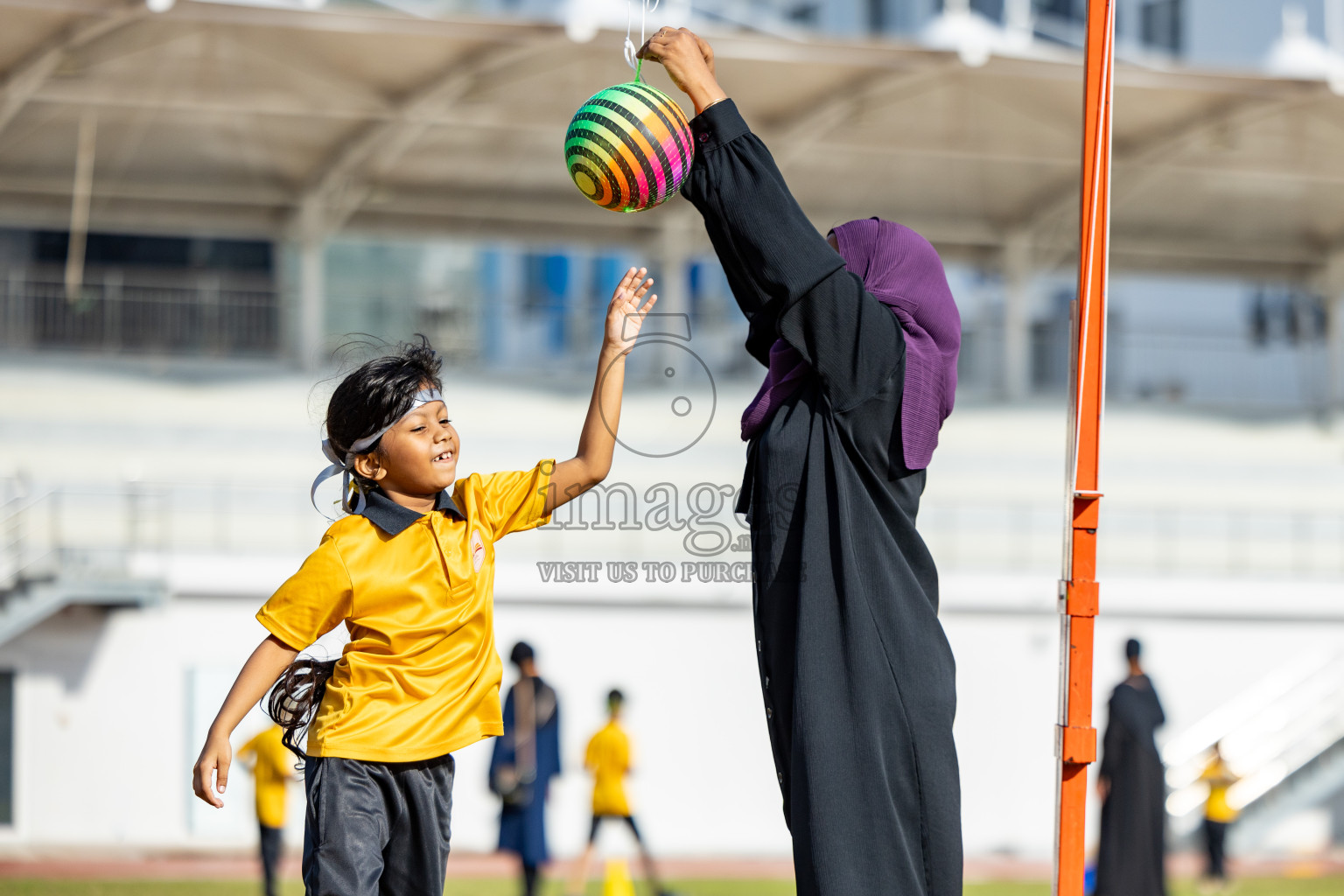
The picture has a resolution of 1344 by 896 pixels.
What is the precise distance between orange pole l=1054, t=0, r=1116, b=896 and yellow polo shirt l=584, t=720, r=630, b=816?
21.5 ft

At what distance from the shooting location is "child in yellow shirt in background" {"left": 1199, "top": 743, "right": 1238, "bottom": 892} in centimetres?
1027

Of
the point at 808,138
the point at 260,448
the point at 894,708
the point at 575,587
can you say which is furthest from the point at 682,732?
the point at 894,708

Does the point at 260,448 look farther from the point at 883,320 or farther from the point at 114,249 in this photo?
the point at 883,320

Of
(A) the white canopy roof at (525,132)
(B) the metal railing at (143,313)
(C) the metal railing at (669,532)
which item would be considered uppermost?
(A) the white canopy roof at (525,132)

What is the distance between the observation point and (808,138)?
58.5 ft

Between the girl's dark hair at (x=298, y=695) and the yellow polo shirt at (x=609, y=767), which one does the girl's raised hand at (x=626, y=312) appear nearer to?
the girl's dark hair at (x=298, y=695)

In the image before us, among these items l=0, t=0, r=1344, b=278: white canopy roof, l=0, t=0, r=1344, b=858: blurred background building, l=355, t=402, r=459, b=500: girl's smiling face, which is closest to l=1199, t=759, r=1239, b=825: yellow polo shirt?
l=0, t=0, r=1344, b=858: blurred background building

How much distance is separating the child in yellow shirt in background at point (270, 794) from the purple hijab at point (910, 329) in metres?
6.36

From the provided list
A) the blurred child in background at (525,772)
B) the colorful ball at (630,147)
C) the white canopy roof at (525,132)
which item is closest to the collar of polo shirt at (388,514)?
the colorful ball at (630,147)

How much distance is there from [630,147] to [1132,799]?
7281 millimetres

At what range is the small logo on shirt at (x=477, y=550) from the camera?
3.02 m

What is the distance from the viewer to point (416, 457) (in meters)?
2.96

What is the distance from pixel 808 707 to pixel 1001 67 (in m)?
15.4

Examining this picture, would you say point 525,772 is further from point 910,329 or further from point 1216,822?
point 910,329
